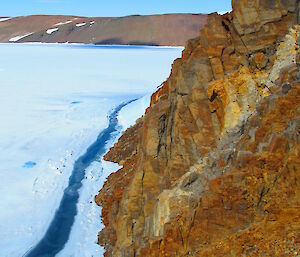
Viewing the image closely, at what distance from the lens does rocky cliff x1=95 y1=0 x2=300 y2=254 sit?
8469 millimetres

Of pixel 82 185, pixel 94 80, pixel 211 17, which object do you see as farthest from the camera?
pixel 94 80

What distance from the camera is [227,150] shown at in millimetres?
9734

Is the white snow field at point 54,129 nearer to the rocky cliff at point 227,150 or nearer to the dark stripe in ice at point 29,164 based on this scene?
the dark stripe in ice at point 29,164

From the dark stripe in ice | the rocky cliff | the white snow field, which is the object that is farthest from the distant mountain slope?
the rocky cliff

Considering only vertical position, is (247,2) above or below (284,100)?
above

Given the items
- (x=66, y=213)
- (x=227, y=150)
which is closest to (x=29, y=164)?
(x=66, y=213)

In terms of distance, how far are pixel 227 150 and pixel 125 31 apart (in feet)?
295

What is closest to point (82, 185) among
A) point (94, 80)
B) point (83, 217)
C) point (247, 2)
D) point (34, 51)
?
point (83, 217)

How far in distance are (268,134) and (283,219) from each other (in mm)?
1735

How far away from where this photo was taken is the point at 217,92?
10.7 metres

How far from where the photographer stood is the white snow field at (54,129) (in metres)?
16.2

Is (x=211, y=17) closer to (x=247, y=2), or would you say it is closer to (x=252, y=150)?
(x=247, y=2)

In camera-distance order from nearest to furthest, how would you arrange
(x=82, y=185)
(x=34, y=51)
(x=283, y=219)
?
(x=283, y=219) → (x=82, y=185) → (x=34, y=51)

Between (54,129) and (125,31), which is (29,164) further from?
(125,31)
